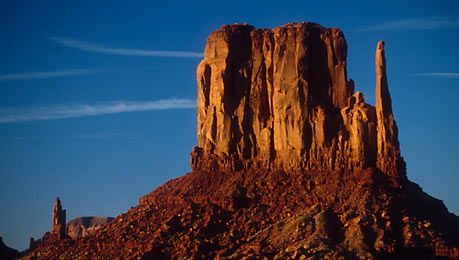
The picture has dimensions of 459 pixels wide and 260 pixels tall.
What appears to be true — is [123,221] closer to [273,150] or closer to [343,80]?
[273,150]

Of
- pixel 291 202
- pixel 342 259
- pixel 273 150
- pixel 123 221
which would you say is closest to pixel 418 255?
pixel 342 259

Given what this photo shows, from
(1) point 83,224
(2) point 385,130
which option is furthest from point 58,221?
(2) point 385,130

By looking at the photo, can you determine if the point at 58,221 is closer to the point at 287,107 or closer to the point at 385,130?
the point at 287,107

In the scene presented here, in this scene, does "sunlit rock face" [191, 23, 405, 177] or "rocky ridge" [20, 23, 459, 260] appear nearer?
"rocky ridge" [20, 23, 459, 260]

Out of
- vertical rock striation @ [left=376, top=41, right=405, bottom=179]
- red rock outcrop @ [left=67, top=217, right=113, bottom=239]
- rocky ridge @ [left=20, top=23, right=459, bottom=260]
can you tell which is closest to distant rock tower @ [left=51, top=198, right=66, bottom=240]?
rocky ridge @ [left=20, top=23, right=459, bottom=260]

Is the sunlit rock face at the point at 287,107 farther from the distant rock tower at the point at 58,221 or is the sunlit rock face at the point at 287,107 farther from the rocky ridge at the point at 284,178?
the distant rock tower at the point at 58,221

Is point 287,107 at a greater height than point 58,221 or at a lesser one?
greater

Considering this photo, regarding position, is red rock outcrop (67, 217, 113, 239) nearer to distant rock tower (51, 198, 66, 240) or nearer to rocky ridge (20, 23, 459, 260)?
distant rock tower (51, 198, 66, 240)

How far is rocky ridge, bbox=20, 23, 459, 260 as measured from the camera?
95.0 meters

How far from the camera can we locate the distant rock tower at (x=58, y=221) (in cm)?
13675

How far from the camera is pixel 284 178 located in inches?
4267

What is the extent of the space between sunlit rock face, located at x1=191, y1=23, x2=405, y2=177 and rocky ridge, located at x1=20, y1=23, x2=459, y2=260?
0.41ft

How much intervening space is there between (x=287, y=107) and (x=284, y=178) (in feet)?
27.2

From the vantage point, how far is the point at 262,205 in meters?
106
